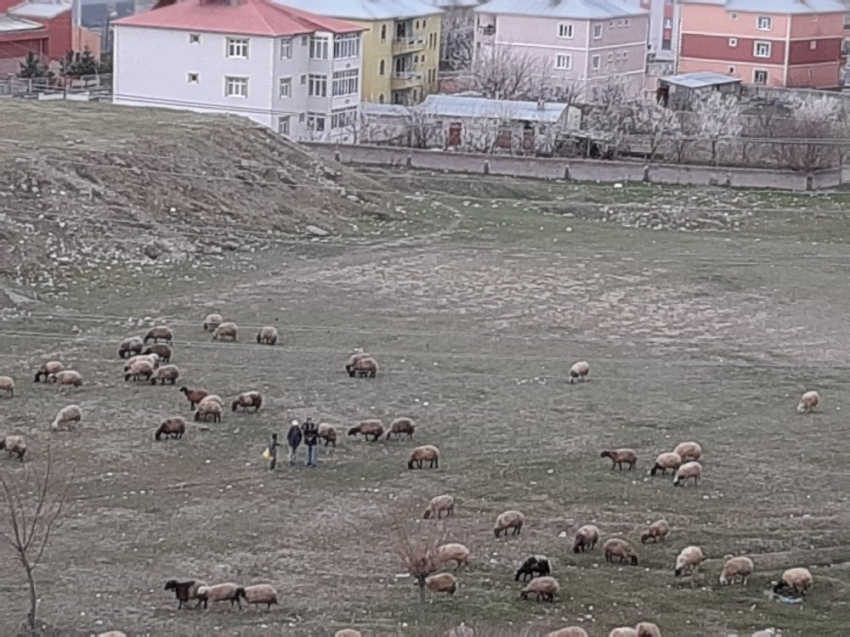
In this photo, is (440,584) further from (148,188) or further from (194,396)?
(148,188)

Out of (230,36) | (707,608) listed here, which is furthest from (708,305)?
(230,36)

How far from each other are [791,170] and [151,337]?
27278mm

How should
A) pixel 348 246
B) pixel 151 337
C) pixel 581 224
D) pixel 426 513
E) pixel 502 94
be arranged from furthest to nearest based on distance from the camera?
pixel 502 94, pixel 581 224, pixel 348 246, pixel 151 337, pixel 426 513

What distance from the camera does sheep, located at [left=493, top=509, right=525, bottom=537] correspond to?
1984 cm

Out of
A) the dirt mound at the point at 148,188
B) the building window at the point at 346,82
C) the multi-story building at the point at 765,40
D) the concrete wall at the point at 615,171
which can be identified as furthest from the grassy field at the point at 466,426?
the multi-story building at the point at 765,40

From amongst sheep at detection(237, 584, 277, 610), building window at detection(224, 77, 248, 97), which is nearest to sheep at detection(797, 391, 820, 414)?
sheep at detection(237, 584, 277, 610)

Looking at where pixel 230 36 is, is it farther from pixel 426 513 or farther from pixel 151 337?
pixel 426 513

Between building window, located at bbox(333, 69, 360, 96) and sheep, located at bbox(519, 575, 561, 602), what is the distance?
133ft

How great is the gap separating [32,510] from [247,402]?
213 inches

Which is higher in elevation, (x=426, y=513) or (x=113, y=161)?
(x=113, y=161)

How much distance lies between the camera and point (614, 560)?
62.2 feet

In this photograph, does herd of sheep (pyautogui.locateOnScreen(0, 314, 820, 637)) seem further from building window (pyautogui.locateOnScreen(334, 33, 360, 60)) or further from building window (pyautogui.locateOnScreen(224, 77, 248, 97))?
building window (pyautogui.locateOnScreen(334, 33, 360, 60))

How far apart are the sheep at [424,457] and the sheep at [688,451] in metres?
3.19

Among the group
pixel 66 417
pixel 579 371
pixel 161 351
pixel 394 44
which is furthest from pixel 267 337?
pixel 394 44
